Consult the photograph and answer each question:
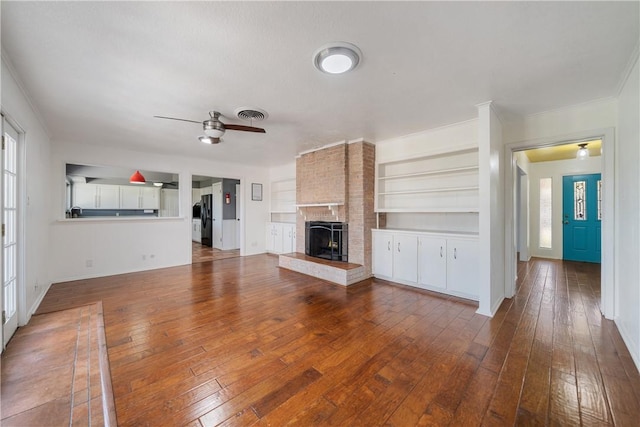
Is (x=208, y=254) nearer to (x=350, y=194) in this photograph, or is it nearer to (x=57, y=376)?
(x=350, y=194)

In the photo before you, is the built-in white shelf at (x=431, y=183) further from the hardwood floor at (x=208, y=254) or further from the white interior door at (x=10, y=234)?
the white interior door at (x=10, y=234)

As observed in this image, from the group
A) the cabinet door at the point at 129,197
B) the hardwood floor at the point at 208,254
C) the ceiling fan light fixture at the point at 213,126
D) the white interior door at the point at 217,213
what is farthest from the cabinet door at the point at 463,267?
the cabinet door at the point at 129,197

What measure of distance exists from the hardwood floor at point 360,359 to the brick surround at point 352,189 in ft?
3.36

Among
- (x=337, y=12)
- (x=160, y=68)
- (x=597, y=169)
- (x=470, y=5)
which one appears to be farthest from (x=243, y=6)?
(x=597, y=169)

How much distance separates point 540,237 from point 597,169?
1881 millimetres

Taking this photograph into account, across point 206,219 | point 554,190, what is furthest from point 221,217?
point 554,190

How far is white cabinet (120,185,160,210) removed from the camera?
7262 millimetres

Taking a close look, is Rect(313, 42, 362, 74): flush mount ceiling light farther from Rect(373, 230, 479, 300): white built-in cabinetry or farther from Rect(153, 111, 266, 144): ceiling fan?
Rect(373, 230, 479, 300): white built-in cabinetry

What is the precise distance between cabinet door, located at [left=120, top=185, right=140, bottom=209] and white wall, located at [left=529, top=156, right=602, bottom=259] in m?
11.0

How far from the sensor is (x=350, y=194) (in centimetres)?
451

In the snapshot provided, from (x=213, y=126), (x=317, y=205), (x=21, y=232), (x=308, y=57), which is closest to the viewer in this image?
(x=308, y=57)

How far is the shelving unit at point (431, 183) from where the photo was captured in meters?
3.67

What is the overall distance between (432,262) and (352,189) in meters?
1.77

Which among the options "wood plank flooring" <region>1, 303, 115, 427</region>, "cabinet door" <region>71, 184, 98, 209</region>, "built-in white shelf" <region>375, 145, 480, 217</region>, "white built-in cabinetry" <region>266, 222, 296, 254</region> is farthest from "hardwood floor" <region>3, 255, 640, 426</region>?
"cabinet door" <region>71, 184, 98, 209</region>
